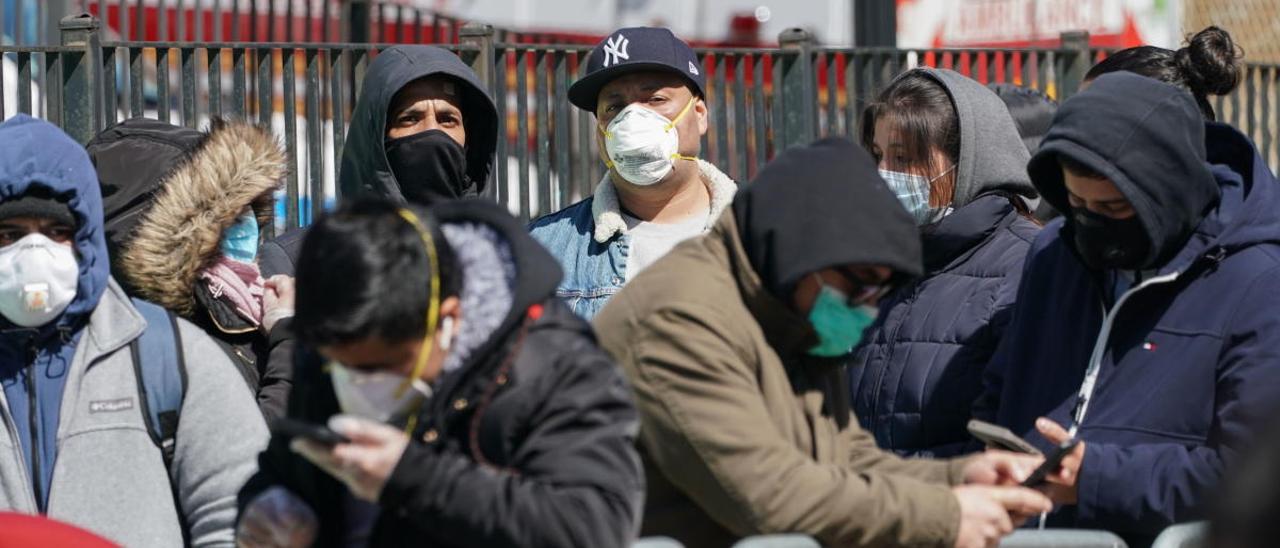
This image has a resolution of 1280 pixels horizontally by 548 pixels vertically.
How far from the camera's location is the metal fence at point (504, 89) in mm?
6359

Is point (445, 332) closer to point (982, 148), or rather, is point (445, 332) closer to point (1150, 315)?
point (1150, 315)

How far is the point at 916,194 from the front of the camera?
453 cm

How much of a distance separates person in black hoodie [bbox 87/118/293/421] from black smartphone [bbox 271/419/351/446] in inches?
60.0

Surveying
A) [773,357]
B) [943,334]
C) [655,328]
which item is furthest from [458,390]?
[943,334]

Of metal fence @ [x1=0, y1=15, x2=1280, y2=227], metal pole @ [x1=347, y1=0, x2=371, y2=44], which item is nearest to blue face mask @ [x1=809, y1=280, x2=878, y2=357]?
metal fence @ [x1=0, y1=15, x2=1280, y2=227]

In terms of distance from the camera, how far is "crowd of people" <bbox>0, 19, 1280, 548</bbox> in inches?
105

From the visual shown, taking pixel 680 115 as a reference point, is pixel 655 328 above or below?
below

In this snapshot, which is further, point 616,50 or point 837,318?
point 616,50

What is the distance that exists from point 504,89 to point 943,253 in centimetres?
282

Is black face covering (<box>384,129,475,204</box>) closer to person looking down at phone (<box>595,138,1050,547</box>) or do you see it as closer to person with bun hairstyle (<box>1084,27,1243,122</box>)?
person with bun hairstyle (<box>1084,27,1243,122</box>)

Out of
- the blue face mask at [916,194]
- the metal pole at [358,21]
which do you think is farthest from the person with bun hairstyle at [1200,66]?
the metal pole at [358,21]

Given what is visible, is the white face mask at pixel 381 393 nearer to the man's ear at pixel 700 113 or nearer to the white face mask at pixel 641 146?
the white face mask at pixel 641 146

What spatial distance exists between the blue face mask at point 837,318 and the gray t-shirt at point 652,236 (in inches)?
71.6

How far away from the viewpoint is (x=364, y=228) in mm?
2629
